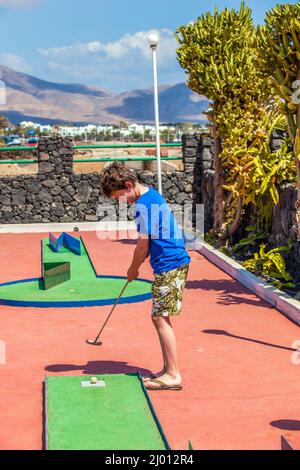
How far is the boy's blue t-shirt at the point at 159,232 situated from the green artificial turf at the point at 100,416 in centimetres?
92

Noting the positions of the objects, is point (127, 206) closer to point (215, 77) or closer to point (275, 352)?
point (215, 77)

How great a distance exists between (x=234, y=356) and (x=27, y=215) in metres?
11.3

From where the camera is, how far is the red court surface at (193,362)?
5309mm

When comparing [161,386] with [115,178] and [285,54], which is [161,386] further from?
[285,54]

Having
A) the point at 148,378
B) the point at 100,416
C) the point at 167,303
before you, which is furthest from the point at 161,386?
the point at 100,416

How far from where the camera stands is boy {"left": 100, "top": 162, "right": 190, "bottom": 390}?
5.86 meters

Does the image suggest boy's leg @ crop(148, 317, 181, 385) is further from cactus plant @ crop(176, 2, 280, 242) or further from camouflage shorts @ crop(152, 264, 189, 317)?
cactus plant @ crop(176, 2, 280, 242)

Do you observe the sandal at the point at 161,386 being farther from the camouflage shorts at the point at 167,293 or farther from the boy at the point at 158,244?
the camouflage shorts at the point at 167,293

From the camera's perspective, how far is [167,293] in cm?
592

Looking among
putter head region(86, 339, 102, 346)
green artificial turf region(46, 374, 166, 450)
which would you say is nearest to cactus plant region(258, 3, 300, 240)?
putter head region(86, 339, 102, 346)

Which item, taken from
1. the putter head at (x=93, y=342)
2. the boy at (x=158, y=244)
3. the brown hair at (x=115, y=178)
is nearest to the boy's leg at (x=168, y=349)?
the boy at (x=158, y=244)

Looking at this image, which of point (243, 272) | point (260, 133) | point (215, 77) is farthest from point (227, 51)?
point (243, 272)

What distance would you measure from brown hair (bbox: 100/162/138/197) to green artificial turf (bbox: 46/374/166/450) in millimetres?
1446
